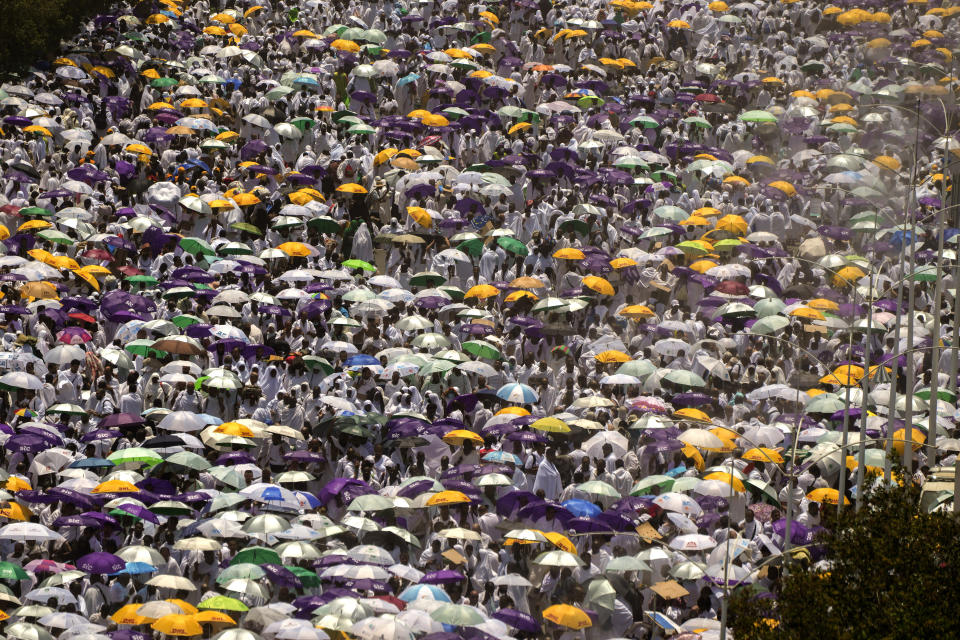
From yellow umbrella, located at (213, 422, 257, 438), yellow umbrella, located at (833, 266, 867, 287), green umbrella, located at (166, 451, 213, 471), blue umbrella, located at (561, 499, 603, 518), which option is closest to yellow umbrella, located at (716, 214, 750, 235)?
yellow umbrella, located at (833, 266, 867, 287)

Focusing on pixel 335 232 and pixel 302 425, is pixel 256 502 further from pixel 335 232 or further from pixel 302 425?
pixel 335 232

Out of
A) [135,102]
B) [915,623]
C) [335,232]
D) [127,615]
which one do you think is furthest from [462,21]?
[915,623]

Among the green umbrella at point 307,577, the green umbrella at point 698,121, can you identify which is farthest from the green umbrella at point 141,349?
the green umbrella at point 698,121

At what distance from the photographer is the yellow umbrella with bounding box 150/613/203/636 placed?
20094 millimetres

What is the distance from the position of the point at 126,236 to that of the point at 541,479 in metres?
11.0

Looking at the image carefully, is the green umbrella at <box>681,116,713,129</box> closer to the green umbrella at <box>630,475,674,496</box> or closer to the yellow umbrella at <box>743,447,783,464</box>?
the yellow umbrella at <box>743,447,783,464</box>

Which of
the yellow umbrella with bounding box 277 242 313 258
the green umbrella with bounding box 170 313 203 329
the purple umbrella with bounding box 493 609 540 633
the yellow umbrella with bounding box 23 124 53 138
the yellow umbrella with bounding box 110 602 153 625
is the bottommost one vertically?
the purple umbrella with bounding box 493 609 540 633

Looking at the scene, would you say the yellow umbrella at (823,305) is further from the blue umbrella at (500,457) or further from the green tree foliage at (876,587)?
the green tree foliage at (876,587)

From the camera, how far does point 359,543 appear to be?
23.6m

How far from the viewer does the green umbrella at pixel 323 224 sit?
110 feet

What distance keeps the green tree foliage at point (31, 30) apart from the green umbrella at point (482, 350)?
16895 millimetres

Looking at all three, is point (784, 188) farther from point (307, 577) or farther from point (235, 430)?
point (307, 577)

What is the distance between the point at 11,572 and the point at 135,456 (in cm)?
322

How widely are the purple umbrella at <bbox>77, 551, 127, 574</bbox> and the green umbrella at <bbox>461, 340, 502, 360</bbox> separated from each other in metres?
8.89
